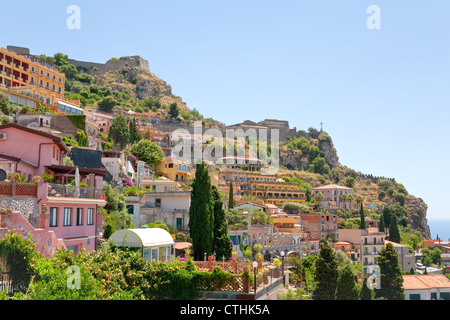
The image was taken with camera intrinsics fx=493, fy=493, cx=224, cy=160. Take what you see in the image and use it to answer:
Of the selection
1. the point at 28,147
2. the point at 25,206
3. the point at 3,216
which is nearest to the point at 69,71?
the point at 28,147

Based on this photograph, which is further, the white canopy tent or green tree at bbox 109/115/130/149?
green tree at bbox 109/115/130/149

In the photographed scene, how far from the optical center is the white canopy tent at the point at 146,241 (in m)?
18.2

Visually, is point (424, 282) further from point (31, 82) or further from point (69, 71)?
point (69, 71)

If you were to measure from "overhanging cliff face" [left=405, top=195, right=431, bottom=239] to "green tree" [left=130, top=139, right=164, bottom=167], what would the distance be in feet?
249

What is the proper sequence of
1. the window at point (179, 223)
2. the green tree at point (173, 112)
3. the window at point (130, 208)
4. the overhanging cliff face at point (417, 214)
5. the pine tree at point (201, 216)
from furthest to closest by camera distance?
the overhanging cliff face at point (417, 214)
the green tree at point (173, 112)
the window at point (179, 223)
the window at point (130, 208)
the pine tree at point (201, 216)

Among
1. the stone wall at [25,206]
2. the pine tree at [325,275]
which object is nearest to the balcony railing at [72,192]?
the stone wall at [25,206]

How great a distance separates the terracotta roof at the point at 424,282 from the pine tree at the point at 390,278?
6.33 ft

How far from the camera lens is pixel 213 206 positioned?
3609cm

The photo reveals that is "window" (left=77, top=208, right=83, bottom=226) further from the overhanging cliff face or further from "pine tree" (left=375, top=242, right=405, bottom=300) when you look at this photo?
the overhanging cliff face

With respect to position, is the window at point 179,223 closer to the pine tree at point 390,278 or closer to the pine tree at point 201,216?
the pine tree at point 201,216

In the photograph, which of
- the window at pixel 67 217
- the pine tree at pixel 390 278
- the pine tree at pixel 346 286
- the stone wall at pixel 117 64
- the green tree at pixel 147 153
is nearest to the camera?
the window at pixel 67 217

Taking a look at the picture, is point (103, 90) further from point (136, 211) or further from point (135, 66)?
point (136, 211)

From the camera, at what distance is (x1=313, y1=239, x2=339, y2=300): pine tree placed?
3806cm

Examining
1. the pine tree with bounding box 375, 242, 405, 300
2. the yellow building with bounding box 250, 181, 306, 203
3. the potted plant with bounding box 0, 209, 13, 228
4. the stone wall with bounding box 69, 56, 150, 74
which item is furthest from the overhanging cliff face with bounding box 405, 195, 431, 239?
the potted plant with bounding box 0, 209, 13, 228
